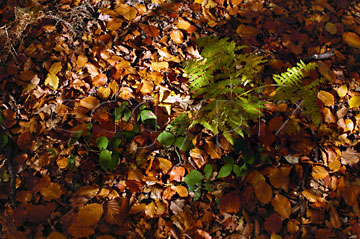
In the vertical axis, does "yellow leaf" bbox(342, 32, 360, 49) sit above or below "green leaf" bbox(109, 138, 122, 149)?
above

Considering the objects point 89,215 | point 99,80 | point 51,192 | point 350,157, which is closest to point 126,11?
point 99,80

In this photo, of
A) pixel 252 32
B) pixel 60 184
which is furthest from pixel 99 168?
pixel 252 32

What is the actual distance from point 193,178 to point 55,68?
169 cm

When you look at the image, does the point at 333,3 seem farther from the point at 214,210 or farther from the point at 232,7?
the point at 214,210

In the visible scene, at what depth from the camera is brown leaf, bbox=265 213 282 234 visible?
6.71 ft

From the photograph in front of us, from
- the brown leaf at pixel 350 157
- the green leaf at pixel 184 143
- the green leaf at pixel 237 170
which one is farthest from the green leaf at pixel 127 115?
the brown leaf at pixel 350 157

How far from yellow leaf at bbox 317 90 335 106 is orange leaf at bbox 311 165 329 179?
613 mm

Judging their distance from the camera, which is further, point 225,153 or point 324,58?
point 324,58

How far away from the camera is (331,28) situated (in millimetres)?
2885

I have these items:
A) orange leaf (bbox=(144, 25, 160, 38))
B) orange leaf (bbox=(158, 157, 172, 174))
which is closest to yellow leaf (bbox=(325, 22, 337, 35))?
orange leaf (bbox=(144, 25, 160, 38))

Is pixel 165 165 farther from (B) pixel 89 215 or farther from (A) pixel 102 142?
(B) pixel 89 215

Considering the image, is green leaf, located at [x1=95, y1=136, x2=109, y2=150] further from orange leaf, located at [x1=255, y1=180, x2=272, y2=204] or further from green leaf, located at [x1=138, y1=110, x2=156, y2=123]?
orange leaf, located at [x1=255, y1=180, x2=272, y2=204]

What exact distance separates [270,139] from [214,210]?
2.53ft

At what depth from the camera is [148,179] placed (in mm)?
2166
